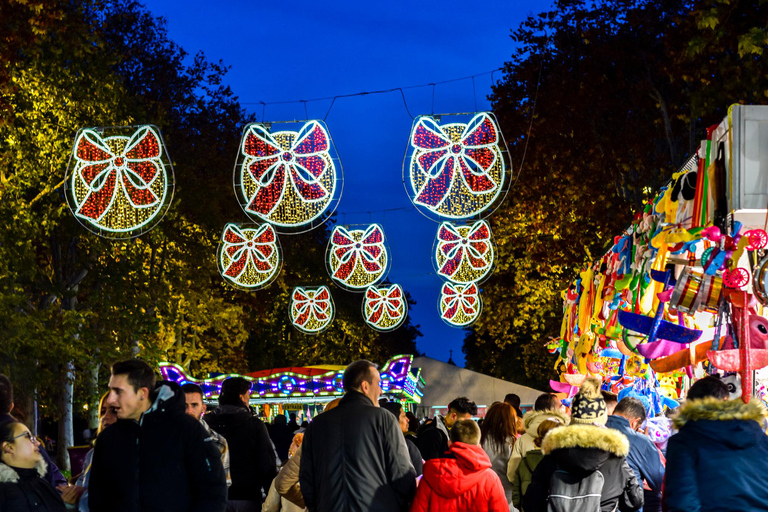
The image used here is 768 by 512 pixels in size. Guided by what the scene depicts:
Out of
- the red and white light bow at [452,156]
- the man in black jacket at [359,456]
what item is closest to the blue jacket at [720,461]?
the man in black jacket at [359,456]

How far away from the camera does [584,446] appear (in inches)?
224

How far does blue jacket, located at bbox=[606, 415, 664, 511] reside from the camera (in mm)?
6883

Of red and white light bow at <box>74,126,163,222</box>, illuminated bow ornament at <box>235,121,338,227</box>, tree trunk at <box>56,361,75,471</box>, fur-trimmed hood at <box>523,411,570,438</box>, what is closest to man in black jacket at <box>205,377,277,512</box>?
fur-trimmed hood at <box>523,411,570,438</box>

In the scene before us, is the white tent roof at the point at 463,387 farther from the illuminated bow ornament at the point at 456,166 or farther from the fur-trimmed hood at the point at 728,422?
the fur-trimmed hood at the point at 728,422

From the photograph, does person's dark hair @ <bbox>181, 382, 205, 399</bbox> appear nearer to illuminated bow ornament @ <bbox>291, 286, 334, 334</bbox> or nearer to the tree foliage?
the tree foliage

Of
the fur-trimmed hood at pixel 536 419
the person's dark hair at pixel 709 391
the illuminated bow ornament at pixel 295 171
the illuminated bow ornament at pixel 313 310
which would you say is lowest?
the illuminated bow ornament at pixel 313 310

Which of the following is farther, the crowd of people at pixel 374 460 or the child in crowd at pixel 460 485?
the child in crowd at pixel 460 485

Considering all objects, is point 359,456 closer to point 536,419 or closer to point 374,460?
point 374,460

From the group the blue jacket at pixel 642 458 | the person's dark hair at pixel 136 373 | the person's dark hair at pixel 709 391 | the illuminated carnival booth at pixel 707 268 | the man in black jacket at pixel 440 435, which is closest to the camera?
the person's dark hair at pixel 136 373

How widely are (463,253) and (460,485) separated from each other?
15.4 meters

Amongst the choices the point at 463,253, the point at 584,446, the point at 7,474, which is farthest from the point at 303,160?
the point at 463,253

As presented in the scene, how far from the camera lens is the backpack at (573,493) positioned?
5.75 metres

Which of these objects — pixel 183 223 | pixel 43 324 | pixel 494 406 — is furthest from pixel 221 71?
pixel 494 406

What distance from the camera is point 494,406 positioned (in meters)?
8.80
